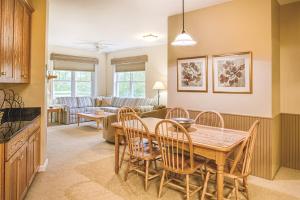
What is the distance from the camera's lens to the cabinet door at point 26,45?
286 centimetres

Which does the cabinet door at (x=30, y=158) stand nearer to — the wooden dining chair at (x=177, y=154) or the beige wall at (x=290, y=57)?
the wooden dining chair at (x=177, y=154)

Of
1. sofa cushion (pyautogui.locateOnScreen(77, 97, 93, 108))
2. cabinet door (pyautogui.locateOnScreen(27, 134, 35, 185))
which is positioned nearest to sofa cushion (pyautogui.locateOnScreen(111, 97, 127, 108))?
sofa cushion (pyautogui.locateOnScreen(77, 97, 93, 108))

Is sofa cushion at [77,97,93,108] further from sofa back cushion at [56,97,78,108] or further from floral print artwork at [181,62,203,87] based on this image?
floral print artwork at [181,62,203,87]

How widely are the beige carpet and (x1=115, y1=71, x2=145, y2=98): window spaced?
401 cm

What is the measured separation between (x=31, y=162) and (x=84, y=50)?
6266mm

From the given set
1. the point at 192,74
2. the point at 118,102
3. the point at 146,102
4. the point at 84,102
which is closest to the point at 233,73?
the point at 192,74

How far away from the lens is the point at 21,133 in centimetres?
213

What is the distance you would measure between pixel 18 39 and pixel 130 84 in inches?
219

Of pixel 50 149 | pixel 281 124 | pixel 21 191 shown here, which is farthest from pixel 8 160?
pixel 281 124

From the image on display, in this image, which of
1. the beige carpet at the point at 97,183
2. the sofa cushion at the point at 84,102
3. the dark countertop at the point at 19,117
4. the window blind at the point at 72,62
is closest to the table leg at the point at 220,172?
the beige carpet at the point at 97,183

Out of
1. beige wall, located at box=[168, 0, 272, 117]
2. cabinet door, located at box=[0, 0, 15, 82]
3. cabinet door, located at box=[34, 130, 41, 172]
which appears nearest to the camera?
cabinet door, located at box=[0, 0, 15, 82]

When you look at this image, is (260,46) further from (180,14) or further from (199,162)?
(199,162)

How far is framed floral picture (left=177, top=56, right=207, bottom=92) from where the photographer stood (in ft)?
12.0

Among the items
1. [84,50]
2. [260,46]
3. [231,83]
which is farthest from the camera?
[84,50]
